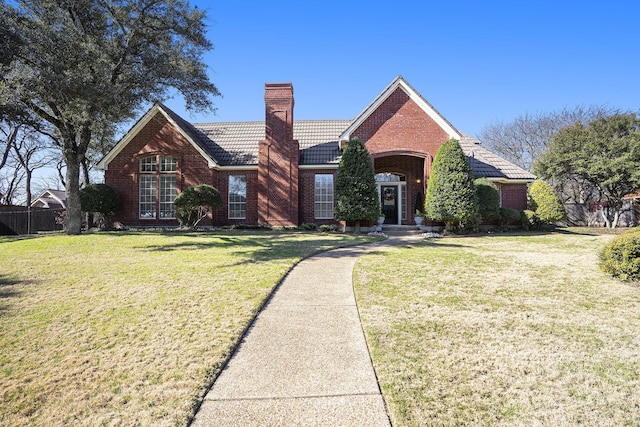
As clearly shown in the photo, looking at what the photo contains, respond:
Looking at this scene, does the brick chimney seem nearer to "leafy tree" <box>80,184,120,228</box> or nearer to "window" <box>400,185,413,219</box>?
"window" <box>400,185,413,219</box>

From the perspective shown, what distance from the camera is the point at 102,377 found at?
315 centimetres

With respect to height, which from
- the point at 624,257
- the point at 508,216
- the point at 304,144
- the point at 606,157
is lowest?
the point at 624,257

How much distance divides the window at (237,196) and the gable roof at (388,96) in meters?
5.80

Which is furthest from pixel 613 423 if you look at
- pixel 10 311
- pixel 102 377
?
pixel 10 311

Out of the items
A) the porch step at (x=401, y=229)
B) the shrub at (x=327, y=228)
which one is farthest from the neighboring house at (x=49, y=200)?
the porch step at (x=401, y=229)

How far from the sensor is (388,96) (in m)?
16.9

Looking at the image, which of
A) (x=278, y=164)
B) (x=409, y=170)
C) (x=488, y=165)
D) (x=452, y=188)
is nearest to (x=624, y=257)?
(x=452, y=188)

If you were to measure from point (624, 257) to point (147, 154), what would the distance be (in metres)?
19.2

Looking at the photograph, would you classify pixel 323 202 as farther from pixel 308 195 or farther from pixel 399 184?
pixel 399 184

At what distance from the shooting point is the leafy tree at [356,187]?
15.2m

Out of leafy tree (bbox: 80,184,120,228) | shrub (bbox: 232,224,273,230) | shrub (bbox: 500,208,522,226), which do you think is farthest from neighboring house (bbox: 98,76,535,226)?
shrub (bbox: 500,208,522,226)

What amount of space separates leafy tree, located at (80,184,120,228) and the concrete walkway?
15.3m

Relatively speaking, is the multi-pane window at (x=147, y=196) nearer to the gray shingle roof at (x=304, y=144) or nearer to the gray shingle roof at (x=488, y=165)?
the gray shingle roof at (x=304, y=144)

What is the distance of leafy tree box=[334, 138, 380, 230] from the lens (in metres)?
15.2
